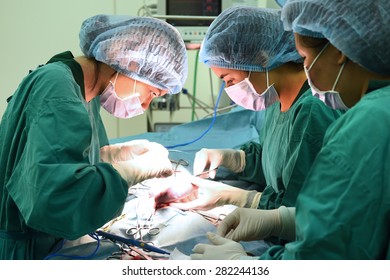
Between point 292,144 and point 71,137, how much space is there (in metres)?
0.77

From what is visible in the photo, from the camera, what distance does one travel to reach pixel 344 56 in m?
1.13

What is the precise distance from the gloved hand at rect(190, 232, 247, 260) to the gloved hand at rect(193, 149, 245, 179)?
2.82 ft

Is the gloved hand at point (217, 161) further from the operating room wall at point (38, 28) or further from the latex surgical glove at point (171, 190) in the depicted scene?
the operating room wall at point (38, 28)

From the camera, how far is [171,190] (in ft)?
6.24

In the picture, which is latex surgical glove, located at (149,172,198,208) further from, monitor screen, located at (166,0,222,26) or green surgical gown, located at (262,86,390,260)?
monitor screen, located at (166,0,222,26)

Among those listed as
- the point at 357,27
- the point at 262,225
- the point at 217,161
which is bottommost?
the point at 217,161

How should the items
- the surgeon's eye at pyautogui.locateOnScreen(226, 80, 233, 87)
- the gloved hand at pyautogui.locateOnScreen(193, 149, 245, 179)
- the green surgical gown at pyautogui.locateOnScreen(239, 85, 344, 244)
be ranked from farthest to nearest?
the gloved hand at pyautogui.locateOnScreen(193, 149, 245, 179) < the surgeon's eye at pyautogui.locateOnScreen(226, 80, 233, 87) < the green surgical gown at pyautogui.locateOnScreen(239, 85, 344, 244)

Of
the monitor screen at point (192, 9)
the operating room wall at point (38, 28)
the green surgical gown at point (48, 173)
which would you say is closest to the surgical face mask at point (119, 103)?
the green surgical gown at point (48, 173)

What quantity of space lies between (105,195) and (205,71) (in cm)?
294

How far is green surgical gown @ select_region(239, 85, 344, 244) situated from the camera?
4.75 ft

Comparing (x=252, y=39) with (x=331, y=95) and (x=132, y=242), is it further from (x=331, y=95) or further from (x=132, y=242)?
(x=132, y=242)

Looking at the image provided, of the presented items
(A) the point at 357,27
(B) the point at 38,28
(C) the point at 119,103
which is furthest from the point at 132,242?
(B) the point at 38,28

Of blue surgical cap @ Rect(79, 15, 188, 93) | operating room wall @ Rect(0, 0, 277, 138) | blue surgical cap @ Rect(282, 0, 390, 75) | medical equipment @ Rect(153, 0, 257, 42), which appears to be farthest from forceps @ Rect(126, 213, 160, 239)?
operating room wall @ Rect(0, 0, 277, 138)
